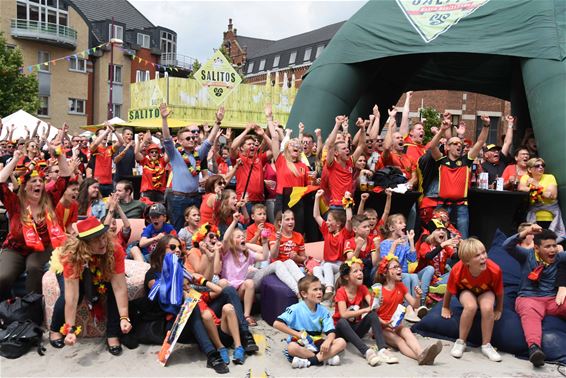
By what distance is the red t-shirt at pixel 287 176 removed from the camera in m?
6.80

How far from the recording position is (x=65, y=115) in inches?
1288

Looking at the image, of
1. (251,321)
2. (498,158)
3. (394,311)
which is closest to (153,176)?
(251,321)

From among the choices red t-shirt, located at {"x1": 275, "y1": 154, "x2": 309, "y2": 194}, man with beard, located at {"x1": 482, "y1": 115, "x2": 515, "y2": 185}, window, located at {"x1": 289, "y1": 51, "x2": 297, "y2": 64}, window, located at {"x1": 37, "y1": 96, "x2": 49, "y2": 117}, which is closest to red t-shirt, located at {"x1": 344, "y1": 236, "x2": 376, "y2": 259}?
red t-shirt, located at {"x1": 275, "y1": 154, "x2": 309, "y2": 194}

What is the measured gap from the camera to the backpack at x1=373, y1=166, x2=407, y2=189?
6.52m

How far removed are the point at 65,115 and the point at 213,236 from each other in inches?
1218

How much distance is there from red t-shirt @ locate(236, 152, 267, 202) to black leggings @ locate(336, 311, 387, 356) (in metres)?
2.67

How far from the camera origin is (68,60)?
3231 centimetres

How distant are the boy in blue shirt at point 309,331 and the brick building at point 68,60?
27.5m

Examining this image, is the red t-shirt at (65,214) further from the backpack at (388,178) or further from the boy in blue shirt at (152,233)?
the backpack at (388,178)

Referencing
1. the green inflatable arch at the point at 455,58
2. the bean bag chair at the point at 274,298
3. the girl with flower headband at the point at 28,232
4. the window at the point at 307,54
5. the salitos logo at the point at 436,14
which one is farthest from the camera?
the window at the point at 307,54

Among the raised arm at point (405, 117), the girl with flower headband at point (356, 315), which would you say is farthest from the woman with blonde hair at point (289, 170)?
the girl with flower headband at point (356, 315)

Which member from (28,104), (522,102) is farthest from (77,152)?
(28,104)

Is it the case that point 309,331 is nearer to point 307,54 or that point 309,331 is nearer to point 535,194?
point 535,194

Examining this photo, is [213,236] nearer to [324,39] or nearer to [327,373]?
[327,373]
